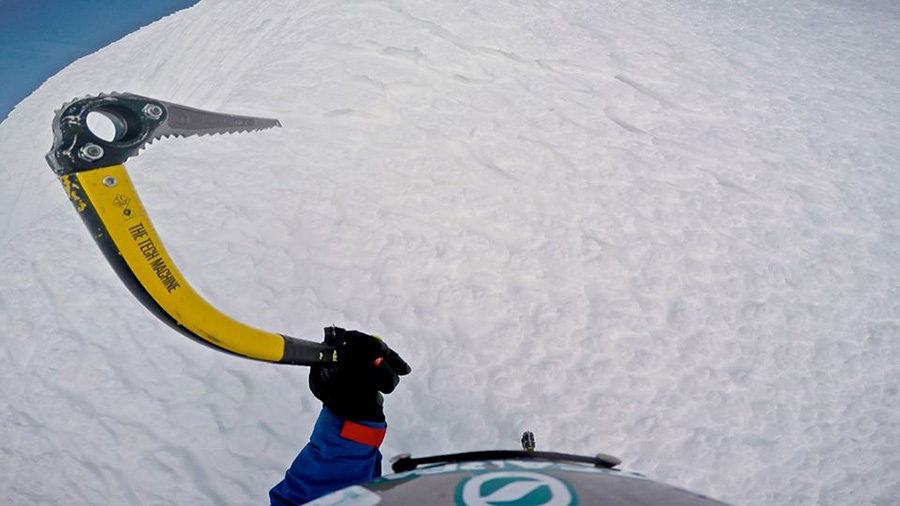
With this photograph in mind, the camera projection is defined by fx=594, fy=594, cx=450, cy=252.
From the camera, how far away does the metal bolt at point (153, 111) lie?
116 centimetres

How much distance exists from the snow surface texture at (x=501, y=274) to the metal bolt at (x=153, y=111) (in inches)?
57.7

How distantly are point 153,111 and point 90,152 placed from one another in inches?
7.8

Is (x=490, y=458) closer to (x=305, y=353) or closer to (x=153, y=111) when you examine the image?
(x=305, y=353)

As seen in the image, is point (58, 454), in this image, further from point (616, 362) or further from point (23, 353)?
point (616, 362)

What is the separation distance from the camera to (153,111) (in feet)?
3.86

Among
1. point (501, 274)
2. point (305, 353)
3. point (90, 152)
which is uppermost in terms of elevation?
point (90, 152)

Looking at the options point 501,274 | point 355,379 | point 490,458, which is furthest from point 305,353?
point 501,274

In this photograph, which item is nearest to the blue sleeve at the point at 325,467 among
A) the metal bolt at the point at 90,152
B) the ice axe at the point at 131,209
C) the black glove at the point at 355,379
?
the black glove at the point at 355,379

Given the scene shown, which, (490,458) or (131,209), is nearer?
(131,209)

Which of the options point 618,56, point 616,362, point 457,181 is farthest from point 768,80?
point 616,362

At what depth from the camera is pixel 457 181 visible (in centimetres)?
337

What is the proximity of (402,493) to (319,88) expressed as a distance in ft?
11.2

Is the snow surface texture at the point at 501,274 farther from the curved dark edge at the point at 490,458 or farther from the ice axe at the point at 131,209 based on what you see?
the ice axe at the point at 131,209

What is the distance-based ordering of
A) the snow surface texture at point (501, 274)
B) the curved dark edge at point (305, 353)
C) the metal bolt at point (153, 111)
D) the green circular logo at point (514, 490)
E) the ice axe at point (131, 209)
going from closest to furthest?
1. the green circular logo at point (514, 490)
2. the ice axe at point (131, 209)
3. the metal bolt at point (153, 111)
4. the curved dark edge at point (305, 353)
5. the snow surface texture at point (501, 274)
